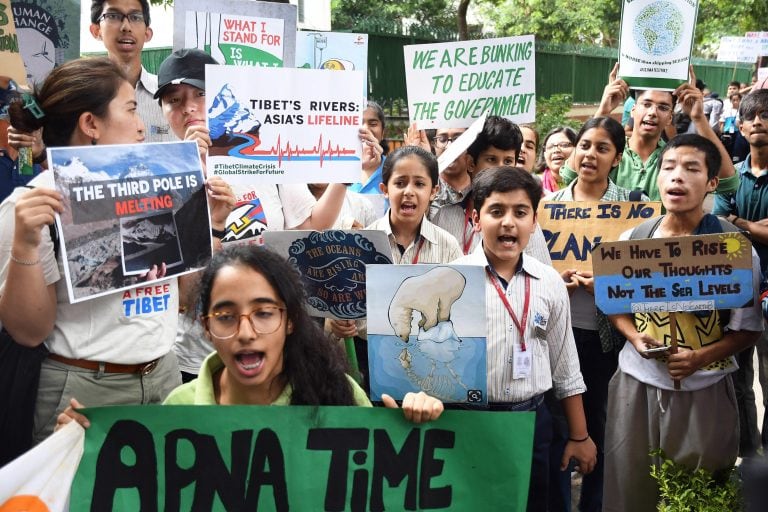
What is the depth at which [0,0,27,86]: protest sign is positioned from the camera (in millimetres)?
3996

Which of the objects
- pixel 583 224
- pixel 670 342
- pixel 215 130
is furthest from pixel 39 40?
pixel 670 342

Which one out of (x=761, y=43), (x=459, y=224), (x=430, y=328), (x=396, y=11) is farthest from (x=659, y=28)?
(x=396, y=11)

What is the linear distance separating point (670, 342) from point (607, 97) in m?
2.17

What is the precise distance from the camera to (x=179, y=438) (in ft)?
8.33

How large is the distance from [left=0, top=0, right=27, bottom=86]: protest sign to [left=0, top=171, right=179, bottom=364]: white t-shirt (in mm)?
1393

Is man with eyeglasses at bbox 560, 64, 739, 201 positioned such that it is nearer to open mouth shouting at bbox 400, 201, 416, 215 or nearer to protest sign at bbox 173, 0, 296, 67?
open mouth shouting at bbox 400, 201, 416, 215

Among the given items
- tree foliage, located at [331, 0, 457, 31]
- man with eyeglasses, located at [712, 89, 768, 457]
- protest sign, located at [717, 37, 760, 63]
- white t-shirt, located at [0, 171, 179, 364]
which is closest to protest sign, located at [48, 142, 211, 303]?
white t-shirt, located at [0, 171, 179, 364]

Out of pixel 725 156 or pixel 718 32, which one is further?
pixel 718 32

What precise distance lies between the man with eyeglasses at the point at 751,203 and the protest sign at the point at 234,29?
267cm

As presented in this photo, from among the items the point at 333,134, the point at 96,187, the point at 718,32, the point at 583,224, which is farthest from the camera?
the point at 718,32

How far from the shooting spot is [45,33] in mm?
4930

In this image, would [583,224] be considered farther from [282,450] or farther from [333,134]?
[282,450]

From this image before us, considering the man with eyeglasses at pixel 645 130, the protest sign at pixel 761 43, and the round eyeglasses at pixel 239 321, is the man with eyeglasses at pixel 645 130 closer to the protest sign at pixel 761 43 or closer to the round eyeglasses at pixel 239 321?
the round eyeglasses at pixel 239 321

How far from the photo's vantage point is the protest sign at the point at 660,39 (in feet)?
17.9
